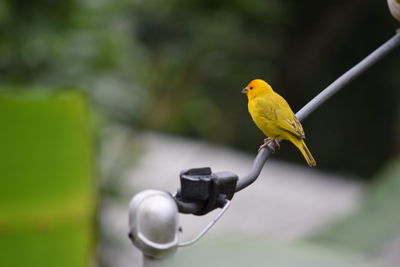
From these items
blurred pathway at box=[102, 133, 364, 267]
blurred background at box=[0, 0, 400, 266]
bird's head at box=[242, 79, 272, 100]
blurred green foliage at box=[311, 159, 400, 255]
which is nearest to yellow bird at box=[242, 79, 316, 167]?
bird's head at box=[242, 79, 272, 100]

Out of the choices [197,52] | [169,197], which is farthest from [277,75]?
[169,197]

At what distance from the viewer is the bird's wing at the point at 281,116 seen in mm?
1465

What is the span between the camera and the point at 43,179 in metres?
2.14

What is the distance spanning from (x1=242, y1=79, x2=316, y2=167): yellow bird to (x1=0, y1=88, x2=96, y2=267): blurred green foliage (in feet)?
2.49

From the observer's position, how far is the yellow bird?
4.80 ft

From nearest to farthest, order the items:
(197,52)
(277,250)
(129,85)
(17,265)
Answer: (277,250) < (17,265) < (129,85) < (197,52)

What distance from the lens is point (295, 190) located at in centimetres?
754

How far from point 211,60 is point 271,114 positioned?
3906 millimetres

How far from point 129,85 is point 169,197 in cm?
358

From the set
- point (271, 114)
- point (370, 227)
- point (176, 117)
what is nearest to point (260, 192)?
point (176, 117)

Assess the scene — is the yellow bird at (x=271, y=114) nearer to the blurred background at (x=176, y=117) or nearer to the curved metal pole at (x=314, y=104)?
the curved metal pole at (x=314, y=104)

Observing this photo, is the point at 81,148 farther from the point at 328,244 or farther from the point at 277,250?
the point at 328,244

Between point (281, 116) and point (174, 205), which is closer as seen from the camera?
point (174, 205)

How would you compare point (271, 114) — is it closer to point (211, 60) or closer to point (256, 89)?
point (256, 89)
